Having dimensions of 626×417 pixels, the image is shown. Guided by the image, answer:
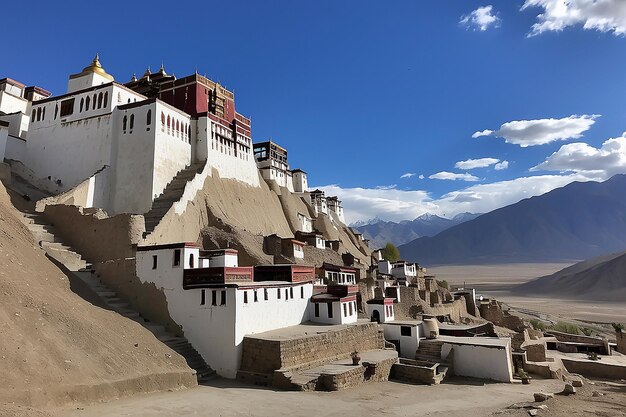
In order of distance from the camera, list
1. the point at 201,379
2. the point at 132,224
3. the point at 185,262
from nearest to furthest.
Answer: the point at 201,379 → the point at 185,262 → the point at 132,224

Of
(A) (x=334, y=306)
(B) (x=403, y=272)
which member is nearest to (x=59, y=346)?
(A) (x=334, y=306)

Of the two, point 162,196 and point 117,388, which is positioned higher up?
point 162,196

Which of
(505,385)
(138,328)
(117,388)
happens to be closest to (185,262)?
(138,328)

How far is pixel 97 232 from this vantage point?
25781 mm

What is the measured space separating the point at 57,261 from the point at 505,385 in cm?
2433

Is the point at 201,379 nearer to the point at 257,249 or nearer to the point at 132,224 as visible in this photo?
the point at 132,224

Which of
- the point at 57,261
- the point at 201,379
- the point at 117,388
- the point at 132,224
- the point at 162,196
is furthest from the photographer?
the point at 162,196

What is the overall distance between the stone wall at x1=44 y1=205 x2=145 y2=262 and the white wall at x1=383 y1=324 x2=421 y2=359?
16839 mm

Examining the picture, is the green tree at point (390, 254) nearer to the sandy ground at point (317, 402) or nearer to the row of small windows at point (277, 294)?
the row of small windows at point (277, 294)

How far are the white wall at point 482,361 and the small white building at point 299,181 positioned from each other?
51.6m

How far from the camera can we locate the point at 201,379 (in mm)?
18250

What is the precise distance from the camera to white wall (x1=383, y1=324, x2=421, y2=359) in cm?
2689

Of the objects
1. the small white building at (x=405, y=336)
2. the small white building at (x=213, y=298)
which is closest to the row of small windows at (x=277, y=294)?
the small white building at (x=213, y=298)

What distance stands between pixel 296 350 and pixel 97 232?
14883 mm
